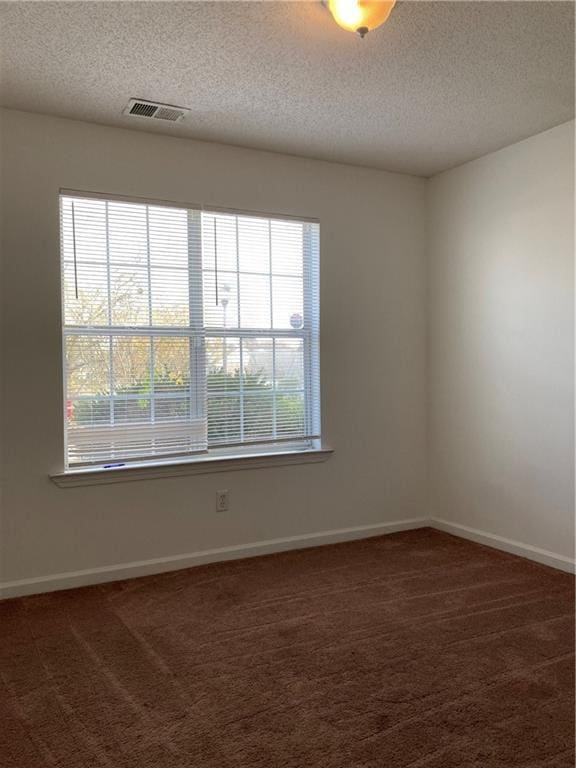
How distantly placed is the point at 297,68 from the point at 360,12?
68 centimetres

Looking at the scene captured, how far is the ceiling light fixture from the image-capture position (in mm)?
2078

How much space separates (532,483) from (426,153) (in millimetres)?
2220

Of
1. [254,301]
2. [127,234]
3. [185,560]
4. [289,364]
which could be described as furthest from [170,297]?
[185,560]

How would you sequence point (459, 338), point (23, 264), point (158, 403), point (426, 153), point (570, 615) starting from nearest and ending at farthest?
point (570, 615), point (23, 264), point (158, 403), point (426, 153), point (459, 338)

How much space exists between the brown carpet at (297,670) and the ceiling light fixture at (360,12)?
7.97 feet

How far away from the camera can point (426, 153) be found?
3.95 m

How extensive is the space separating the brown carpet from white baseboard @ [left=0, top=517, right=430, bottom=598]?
84 mm

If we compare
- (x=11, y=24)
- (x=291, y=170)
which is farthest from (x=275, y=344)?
(x=11, y=24)

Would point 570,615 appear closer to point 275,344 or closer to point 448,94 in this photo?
point 275,344

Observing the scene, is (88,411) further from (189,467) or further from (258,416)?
(258,416)

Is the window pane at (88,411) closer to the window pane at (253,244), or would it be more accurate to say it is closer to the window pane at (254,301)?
the window pane at (254,301)

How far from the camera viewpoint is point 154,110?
3.20 m

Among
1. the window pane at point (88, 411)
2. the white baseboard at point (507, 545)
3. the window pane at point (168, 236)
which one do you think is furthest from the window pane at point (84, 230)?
the white baseboard at point (507, 545)

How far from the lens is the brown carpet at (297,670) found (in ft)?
6.31
